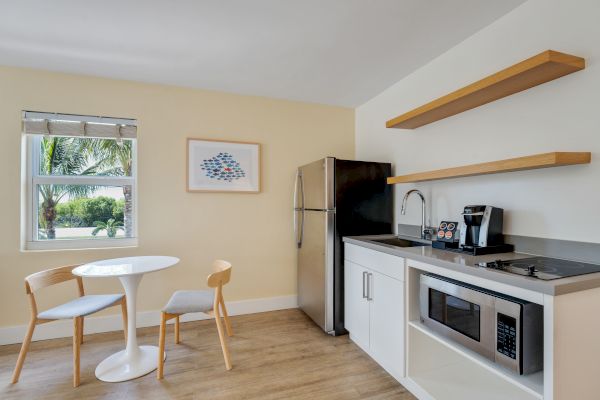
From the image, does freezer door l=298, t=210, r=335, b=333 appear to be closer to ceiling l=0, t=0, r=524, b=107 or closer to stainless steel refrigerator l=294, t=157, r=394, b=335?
stainless steel refrigerator l=294, t=157, r=394, b=335

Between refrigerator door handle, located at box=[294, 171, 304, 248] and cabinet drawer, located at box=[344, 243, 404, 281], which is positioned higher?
refrigerator door handle, located at box=[294, 171, 304, 248]

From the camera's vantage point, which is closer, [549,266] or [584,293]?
[584,293]

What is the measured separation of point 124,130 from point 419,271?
9.42 ft

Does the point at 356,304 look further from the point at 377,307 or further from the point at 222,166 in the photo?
the point at 222,166

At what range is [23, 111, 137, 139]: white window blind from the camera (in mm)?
2684

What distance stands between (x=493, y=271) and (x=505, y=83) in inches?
42.5

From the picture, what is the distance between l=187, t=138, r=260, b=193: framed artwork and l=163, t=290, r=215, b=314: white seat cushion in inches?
45.4

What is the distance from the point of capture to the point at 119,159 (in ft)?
9.93

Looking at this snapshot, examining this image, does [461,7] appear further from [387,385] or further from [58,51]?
[58,51]

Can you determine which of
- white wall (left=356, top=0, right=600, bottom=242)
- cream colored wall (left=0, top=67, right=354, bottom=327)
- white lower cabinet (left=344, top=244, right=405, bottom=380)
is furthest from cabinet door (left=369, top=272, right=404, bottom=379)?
cream colored wall (left=0, top=67, right=354, bottom=327)

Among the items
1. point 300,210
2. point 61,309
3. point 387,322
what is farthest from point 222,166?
point 387,322

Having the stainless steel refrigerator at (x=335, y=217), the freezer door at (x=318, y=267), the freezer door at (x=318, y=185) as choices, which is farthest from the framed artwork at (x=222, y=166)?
the freezer door at (x=318, y=267)

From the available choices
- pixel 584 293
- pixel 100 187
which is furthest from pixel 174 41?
pixel 584 293

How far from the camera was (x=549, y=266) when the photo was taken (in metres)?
1.44
